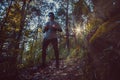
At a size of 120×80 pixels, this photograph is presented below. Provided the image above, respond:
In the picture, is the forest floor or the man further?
the man

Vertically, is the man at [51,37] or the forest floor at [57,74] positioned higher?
the man at [51,37]

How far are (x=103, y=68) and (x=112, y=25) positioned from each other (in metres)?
0.95

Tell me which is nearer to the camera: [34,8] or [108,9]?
[108,9]

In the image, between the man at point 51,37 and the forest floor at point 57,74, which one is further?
the man at point 51,37

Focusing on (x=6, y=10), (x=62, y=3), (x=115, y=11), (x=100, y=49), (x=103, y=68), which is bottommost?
(x=103, y=68)

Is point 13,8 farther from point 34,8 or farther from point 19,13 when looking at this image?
point 34,8

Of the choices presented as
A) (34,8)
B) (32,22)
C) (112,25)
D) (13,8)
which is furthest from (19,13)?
(112,25)

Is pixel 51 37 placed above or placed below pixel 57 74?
above

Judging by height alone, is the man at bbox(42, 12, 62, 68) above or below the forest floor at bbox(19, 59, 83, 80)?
above

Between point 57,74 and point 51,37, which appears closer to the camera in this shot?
point 57,74

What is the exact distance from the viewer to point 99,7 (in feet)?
18.7

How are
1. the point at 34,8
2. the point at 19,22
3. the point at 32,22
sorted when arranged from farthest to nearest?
the point at 32,22 < the point at 34,8 < the point at 19,22

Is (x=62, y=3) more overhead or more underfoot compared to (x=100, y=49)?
more overhead

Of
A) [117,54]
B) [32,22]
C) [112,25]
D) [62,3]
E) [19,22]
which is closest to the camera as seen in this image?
[117,54]
